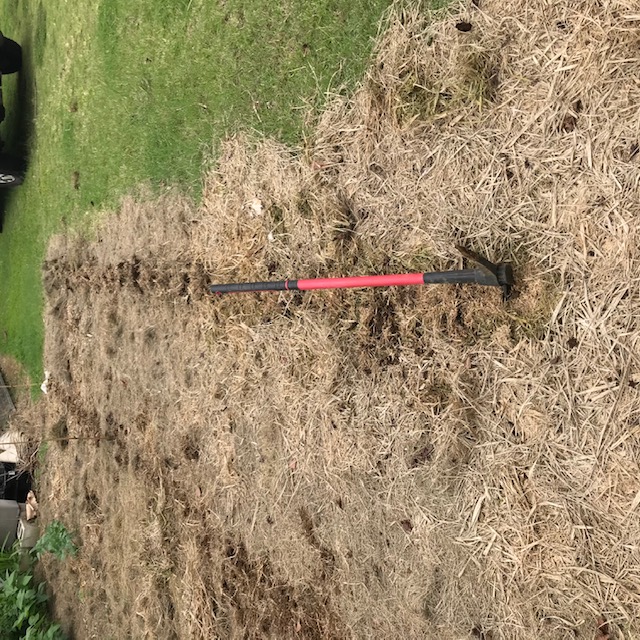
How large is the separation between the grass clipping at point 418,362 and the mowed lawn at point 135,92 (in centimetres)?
23

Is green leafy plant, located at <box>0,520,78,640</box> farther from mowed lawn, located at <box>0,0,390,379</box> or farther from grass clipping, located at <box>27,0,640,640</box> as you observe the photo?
mowed lawn, located at <box>0,0,390,379</box>

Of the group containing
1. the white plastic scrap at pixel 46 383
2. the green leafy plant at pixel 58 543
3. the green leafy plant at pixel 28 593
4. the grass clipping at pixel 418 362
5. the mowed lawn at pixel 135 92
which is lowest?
the green leafy plant at pixel 28 593

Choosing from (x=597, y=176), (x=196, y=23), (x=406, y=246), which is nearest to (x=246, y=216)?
(x=406, y=246)

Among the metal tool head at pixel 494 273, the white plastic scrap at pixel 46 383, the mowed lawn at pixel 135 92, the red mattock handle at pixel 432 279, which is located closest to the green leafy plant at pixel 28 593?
the white plastic scrap at pixel 46 383

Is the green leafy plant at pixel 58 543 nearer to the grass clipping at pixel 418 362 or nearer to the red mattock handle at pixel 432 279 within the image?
the grass clipping at pixel 418 362

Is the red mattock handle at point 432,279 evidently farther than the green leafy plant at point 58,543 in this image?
No

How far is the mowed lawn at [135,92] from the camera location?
3.34 meters

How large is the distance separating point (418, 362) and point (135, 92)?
10.2ft

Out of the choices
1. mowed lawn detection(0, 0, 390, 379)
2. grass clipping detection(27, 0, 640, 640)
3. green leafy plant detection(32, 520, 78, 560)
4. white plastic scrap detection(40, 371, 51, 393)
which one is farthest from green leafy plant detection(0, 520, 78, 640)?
mowed lawn detection(0, 0, 390, 379)

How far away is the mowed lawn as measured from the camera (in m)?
3.34

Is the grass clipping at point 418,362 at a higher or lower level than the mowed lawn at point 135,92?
lower

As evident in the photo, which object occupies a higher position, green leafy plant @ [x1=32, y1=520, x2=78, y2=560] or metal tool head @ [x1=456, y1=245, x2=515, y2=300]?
metal tool head @ [x1=456, y1=245, x2=515, y2=300]

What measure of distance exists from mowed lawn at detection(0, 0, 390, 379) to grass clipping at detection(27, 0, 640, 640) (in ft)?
0.77

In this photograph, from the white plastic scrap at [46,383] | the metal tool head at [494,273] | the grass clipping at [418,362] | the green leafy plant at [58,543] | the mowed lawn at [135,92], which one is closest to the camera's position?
the grass clipping at [418,362]
